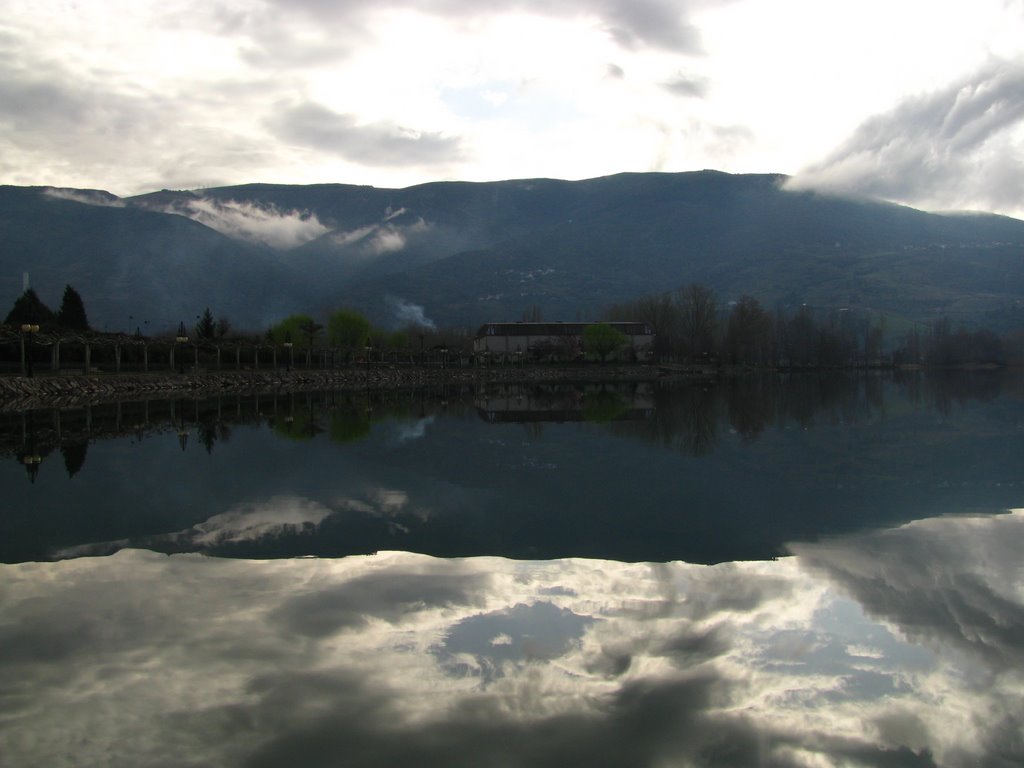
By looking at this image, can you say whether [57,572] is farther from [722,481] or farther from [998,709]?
[722,481]

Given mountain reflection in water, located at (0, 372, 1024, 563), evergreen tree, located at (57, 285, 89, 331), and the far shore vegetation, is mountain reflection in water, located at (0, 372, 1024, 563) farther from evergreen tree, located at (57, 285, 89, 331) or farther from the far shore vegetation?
evergreen tree, located at (57, 285, 89, 331)

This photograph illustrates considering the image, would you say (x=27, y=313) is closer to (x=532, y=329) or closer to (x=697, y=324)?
(x=697, y=324)

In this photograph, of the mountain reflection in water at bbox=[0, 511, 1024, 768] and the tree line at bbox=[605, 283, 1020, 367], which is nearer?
the mountain reflection in water at bbox=[0, 511, 1024, 768]

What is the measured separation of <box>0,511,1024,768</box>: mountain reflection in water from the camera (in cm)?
455

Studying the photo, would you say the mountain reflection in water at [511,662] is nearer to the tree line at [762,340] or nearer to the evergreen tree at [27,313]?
the evergreen tree at [27,313]

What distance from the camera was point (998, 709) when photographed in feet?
16.3

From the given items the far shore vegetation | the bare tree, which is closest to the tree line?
the bare tree

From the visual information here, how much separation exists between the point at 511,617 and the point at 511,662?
0.93 metres

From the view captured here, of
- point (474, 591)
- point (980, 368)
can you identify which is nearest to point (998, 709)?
point (474, 591)

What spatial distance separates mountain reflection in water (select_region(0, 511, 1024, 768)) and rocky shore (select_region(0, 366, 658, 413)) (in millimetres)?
28549

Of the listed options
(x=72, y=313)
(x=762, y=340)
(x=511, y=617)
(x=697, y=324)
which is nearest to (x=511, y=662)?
(x=511, y=617)

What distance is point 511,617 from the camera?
6.57 m

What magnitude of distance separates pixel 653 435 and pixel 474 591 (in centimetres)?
1520

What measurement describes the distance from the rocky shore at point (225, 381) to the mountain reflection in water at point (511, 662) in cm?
2855
